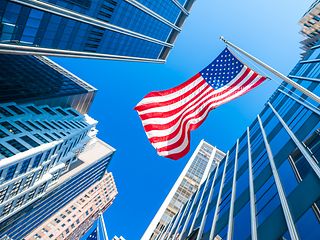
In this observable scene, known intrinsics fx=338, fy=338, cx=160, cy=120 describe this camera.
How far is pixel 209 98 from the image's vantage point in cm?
1700

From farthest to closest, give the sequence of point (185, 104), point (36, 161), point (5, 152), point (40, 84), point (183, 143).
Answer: point (40, 84) → point (36, 161) → point (5, 152) → point (185, 104) → point (183, 143)

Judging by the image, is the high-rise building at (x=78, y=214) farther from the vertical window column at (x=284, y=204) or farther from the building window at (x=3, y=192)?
the vertical window column at (x=284, y=204)

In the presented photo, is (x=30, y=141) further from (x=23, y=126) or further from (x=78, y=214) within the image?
(x=78, y=214)

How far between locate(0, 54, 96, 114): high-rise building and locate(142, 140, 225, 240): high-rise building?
4332 centimetres

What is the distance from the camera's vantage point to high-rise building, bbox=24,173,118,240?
118m

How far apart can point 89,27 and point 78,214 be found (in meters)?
88.9

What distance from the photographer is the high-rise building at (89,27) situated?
A: 46.3 m

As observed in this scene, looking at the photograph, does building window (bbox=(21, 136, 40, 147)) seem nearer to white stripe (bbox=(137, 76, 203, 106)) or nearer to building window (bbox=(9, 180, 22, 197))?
building window (bbox=(9, 180, 22, 197))

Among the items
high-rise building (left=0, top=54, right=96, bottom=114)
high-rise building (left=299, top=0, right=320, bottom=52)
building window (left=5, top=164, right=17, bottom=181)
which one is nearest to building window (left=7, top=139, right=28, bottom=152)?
building window (left=5, top=164, right=17, bottom=181)

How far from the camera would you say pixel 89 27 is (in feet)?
222

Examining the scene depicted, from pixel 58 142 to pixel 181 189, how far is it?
33.1m

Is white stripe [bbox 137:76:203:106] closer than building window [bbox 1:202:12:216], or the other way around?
white stripe [bbox 137:76:203:106]

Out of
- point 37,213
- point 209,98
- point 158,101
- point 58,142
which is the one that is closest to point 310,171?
point 209,98

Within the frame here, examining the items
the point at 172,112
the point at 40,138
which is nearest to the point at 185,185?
the point at 40,138
